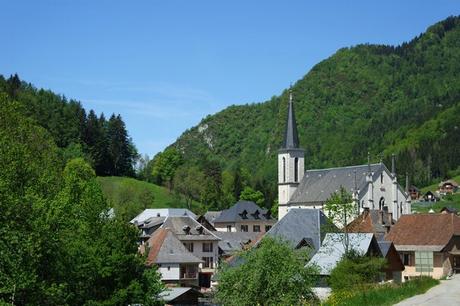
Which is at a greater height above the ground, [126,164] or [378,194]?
[126,164]

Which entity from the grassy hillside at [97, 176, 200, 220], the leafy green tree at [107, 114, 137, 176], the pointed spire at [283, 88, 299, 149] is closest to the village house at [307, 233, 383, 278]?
the pointed spire at [283, 88, 299, 149]

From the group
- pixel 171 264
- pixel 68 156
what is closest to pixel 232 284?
pixel 171 264

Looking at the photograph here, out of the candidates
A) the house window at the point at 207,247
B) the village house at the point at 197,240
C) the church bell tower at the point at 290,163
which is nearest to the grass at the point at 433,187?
the church bell tower at the point at 290,163

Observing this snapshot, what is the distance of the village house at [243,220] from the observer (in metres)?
111

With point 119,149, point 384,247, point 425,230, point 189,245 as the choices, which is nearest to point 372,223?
point 425,230

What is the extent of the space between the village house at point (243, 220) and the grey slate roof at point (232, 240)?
8.64 metres

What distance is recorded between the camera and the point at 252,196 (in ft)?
457

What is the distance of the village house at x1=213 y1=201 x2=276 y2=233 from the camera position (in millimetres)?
111188

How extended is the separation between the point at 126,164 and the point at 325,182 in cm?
6021

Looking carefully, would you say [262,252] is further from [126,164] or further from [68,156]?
[126,164]

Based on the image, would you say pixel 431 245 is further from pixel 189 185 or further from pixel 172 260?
pixel 189 185

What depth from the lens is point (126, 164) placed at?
5773 inches

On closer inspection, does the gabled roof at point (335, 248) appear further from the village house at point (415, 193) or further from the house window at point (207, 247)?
the village house at point (415, 193)

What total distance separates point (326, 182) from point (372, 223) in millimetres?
27061
